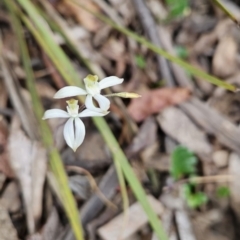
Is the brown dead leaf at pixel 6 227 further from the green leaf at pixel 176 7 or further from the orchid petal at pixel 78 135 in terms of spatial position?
the green leaf at pixel 176 7

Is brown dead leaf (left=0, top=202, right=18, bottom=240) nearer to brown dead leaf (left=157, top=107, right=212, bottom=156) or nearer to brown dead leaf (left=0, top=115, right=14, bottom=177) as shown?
brown dead leaf (left=0, top=115, right=14, bottom=177)

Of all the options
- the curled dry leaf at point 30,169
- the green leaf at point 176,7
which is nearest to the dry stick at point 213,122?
the green leaf at point 176,7

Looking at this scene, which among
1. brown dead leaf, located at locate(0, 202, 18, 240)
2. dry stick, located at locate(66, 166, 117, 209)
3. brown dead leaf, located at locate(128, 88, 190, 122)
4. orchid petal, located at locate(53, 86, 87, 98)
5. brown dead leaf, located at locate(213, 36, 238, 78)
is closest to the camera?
orchid petal, located at locate(53, 86, 87, 98)

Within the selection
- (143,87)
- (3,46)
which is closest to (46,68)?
(3,46)

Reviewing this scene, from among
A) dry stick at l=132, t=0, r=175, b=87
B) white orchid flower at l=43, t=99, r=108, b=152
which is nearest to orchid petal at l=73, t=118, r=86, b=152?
white orchid flower at l=43, t=99, r=108, b=152

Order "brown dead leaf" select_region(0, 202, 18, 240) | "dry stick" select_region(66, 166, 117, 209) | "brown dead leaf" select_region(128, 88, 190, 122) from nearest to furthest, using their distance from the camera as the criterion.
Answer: "brown dead leaf" select_region(0, 202, 18, 240)
"dry stick" select_region(66, 166, 117, 209)
"brown dead leaf" select_region(128, 88, 190, 122)

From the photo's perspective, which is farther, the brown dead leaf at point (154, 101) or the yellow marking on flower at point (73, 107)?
the brown dead leaf at point (154, 101)

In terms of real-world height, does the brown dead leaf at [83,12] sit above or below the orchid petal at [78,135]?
above

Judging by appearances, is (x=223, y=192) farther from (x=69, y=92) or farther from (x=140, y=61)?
(x=69, y=92)
